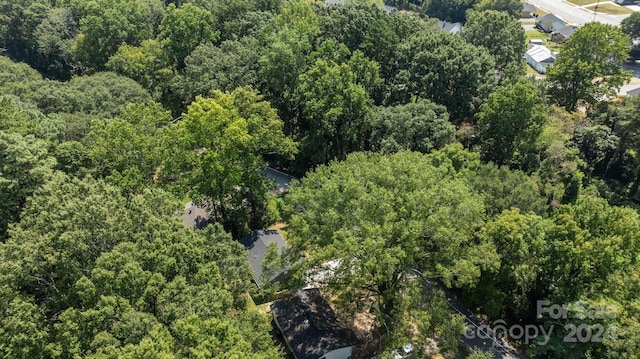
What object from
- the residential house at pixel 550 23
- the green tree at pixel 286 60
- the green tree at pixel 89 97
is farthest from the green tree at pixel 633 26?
the green tree at pixel 89 97

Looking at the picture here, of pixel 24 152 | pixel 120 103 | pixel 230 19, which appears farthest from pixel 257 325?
pixel 230 19

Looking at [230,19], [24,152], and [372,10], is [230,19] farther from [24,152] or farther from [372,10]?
[24,152]

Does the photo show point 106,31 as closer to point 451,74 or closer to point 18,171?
point 18,171

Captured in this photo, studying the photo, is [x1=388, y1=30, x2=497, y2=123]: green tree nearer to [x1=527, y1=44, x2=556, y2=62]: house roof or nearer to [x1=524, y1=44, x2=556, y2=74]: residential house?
[x1=524, y1=44, x2=556, y2=74]: residential house

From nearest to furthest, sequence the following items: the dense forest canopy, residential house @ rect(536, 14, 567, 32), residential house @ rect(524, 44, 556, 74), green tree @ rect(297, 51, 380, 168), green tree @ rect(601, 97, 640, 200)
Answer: the dense forest canopy, green tree @ rect(297, 51, 380, 168), green tree @ rect(601, 97, 640, 200), residential house @ rect(524, 44, 556, 74), residential house @ rect(536, 14, 567, 32)

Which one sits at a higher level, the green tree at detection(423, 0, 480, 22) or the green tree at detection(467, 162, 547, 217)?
the green tree at detection(423, 0, 480, 22)

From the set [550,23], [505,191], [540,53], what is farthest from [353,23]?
[550,23]

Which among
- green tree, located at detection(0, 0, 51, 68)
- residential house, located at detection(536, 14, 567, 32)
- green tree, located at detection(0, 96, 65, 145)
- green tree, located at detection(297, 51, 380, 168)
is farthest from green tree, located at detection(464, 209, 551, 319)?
residential house, located at detection(536, 14, 567, 32)
